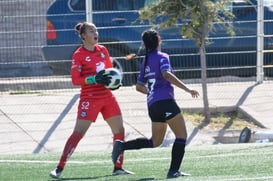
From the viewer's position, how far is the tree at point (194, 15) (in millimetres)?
14289

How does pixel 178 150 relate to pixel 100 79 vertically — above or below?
below

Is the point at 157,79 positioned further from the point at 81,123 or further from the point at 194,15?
the point at 194,15

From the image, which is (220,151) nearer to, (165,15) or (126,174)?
(126,174)

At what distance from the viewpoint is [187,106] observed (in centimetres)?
1518

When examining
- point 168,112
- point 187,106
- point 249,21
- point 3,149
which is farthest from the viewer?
point 249,21

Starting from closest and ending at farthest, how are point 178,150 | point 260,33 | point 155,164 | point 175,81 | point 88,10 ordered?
1. point 175,81
2. point 178,150
3. point 155,164
4. point 88,10
5. point 260,33

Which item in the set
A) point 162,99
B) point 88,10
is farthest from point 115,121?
point 88,10

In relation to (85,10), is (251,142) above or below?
below

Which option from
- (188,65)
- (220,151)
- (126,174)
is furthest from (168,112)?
(188,65)

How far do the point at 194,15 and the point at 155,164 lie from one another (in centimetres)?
485

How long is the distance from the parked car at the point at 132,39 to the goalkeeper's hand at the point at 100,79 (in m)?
6.44

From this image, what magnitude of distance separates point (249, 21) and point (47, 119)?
4.80 m

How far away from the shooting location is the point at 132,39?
15758 millimetres

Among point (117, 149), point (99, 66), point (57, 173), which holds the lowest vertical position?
point (57, 173)
